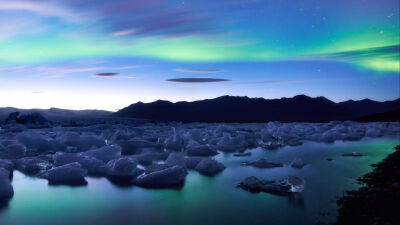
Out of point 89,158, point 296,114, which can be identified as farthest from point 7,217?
point 296,114

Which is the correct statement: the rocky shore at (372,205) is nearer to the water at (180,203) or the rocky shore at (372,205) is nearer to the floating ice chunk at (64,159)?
the water at (180,203)

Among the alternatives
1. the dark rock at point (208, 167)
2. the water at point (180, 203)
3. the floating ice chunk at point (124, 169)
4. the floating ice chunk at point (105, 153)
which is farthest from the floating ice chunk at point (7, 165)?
the dark rock at point (208, 167)

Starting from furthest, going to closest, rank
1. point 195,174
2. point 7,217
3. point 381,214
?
point 195,174 → point 7,217 → point 381,214

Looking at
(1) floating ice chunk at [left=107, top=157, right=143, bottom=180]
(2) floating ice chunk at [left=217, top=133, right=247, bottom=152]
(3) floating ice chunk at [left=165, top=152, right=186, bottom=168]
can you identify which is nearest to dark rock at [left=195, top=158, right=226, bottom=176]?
(3) floating ice chunk at [left=165, top=152, right=186, bottom=168]

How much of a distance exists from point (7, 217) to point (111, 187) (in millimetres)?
2447

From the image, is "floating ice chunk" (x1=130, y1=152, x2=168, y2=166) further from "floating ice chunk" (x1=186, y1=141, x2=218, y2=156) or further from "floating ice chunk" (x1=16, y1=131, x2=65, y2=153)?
"floating ice chunk" (x1=16, y1=131, x2=65, y2=153)

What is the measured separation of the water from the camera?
17.9 feet

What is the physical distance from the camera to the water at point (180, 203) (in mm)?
5457

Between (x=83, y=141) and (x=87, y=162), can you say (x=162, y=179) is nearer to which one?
(x=87, y=162)

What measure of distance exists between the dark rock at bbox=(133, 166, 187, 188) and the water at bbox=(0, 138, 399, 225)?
10.4 inches

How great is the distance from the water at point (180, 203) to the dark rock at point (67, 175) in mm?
275

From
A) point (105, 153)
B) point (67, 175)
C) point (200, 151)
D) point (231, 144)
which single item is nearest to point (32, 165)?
point (105, 153)

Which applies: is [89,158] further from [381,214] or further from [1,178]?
[381,214]

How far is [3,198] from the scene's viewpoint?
696 cm
